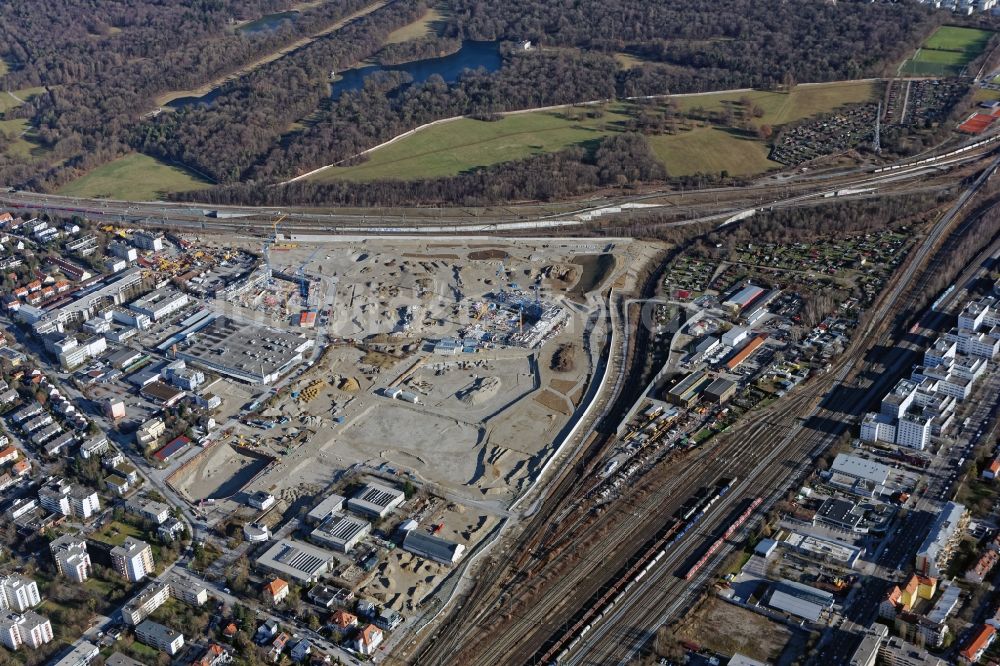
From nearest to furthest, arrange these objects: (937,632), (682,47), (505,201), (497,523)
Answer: (937,632), (497,523), (505,201), (682,47)

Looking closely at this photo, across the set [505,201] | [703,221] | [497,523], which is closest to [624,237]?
[703,221]

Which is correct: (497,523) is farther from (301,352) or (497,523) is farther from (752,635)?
(301,352)

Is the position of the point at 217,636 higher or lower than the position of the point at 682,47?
lower

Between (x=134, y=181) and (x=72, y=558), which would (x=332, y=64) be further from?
(x=72, y=558)

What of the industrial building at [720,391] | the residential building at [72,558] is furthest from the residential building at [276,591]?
the industrial building at [720,391]

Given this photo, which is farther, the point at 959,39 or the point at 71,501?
the point at 959,39

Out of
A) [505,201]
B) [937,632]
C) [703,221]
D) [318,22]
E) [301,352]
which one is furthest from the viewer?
[318,22]

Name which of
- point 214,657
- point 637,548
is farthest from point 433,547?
point 214,657

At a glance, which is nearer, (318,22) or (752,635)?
(752,635)
